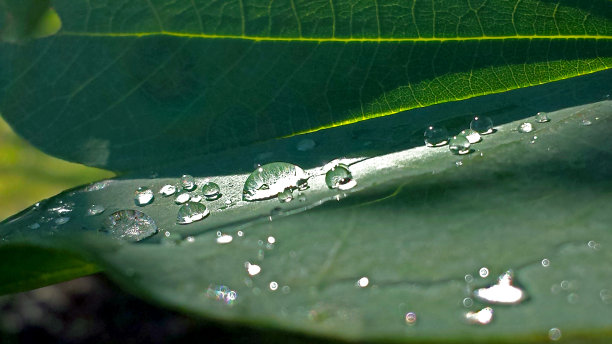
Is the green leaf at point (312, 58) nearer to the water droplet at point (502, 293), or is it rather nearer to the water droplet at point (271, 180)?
the water droplet at point (271, 180)

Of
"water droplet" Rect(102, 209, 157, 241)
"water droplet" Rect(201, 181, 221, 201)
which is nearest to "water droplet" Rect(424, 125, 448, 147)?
"water droplet" Rect(201, 181, 221, 201)

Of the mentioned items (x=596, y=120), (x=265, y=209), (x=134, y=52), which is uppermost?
(x=134, y=52)

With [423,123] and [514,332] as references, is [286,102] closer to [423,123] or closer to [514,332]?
[423,123]

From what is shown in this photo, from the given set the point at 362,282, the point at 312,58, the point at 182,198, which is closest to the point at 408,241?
the point at 362,282

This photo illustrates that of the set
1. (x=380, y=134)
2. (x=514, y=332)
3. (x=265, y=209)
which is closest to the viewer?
(x=514, y=332)

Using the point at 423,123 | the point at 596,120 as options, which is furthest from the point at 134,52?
the point at 596,120

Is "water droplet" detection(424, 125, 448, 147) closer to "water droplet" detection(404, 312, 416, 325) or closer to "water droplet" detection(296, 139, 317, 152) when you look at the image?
"water droplet" detection(296, 139, 317, 152)
